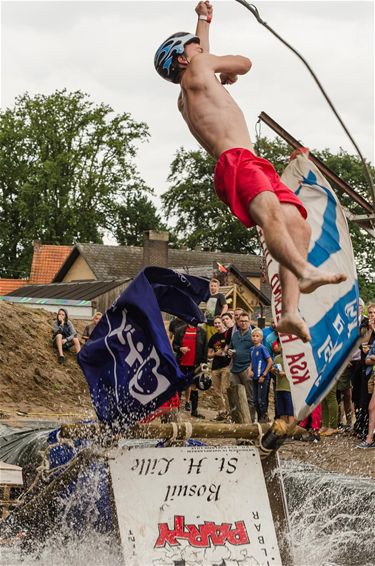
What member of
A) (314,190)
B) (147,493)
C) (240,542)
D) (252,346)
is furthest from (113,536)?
(252,346)

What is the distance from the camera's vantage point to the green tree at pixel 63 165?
190ft

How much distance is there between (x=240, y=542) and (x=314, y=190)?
2637 mm

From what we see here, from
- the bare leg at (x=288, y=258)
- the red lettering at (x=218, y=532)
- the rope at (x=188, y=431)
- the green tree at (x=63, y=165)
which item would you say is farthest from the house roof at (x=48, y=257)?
the bare leg at (x=288, y=258)

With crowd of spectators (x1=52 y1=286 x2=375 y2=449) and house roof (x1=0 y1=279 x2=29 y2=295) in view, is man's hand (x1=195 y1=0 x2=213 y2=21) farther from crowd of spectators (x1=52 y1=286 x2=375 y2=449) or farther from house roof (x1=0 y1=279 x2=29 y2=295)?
house roof (x1=0 y1=279 x2=29 y2=295)

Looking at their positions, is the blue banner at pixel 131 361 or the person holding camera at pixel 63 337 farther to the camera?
the person holding camera at pixel 63 337

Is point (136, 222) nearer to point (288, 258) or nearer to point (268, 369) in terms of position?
point (268, 369)

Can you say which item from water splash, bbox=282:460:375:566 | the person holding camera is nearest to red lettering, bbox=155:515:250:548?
water splash, bbox=282:460:375:566

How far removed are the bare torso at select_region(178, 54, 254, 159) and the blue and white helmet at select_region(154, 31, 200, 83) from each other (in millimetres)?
114

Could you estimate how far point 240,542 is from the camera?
6477 millimetres

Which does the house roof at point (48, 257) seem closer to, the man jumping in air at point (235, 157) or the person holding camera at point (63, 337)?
the person holding camera at point (63, 337)

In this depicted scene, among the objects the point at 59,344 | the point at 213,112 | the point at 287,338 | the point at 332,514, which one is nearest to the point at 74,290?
the point at 59,344

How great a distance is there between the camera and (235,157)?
19.7 ft

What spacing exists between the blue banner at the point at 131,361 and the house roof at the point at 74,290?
3314 cm

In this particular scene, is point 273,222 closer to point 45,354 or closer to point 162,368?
point 162,368
